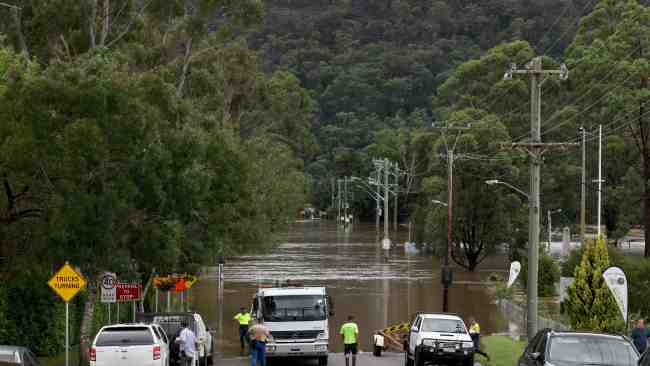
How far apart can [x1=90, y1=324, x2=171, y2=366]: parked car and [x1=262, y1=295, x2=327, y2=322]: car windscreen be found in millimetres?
7453

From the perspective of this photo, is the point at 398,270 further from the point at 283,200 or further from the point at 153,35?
the point at 153,35

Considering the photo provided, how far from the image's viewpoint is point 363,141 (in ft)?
604

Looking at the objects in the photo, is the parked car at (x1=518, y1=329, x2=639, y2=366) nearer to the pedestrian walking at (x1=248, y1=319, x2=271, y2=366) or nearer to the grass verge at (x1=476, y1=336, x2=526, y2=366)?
the pedestrian walking at (x1=248, y1=319, x2=271, y2=366)

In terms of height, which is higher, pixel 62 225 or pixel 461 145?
pixel 461 145

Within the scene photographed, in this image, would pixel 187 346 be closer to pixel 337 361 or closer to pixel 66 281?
pixel 66 281

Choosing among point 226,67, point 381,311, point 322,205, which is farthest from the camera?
point 322,205

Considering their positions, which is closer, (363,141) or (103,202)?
(103,202)

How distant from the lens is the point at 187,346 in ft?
84.8

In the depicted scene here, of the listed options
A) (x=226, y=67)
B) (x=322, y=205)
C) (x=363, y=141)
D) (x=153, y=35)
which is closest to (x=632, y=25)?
(x=226, y=67)

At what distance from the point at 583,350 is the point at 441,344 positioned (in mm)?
10019

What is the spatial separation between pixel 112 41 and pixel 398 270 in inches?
1467

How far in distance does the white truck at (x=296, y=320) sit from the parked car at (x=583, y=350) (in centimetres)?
1203

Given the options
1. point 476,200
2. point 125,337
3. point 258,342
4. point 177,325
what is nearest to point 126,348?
point 125,337

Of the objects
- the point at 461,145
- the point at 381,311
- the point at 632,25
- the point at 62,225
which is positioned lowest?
the point at 381,311
